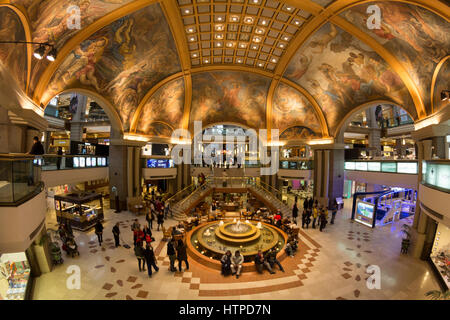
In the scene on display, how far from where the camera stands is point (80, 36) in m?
8.31

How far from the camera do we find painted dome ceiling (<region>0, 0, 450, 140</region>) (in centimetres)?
724

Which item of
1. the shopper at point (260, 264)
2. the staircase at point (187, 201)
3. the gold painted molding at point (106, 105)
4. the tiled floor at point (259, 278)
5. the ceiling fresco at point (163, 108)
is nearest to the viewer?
the tiled floor at point (259, 278)

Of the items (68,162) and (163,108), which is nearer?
(68,162)

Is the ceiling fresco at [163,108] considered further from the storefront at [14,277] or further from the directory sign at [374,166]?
the directory sign at [374,166]

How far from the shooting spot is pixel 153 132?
1795 centimetres

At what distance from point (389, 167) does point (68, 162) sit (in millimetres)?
22448

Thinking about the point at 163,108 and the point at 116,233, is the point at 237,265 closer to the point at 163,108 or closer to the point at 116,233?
the point at 116,233

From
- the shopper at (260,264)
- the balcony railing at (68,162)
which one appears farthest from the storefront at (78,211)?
the shopper at (260,264)

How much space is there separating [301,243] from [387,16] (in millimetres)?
11131

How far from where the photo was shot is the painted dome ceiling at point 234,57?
724 centimetres

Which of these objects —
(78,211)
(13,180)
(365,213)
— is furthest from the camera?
(365,213)

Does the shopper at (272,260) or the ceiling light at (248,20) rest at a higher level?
the ceiling light at (248,20)

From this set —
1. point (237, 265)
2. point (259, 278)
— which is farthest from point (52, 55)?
point (259, 278)

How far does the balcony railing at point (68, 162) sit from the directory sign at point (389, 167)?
21344 millimetres
